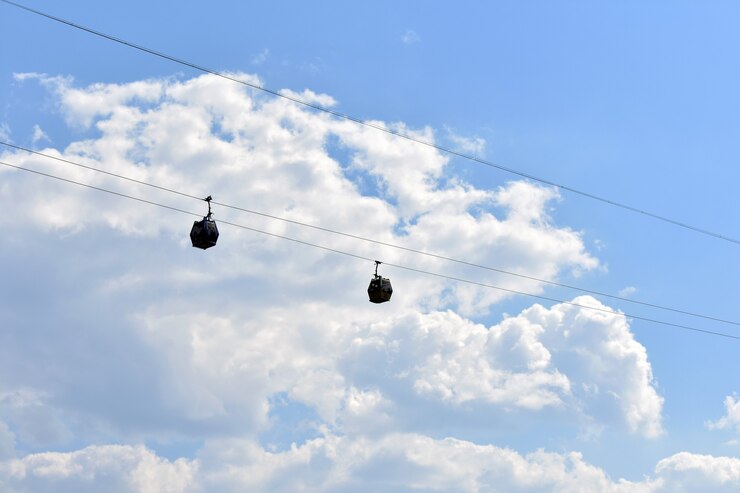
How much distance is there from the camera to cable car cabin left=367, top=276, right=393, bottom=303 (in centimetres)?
4916

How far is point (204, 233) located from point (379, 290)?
8.53 m

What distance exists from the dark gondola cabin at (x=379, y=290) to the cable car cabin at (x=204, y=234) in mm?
7745

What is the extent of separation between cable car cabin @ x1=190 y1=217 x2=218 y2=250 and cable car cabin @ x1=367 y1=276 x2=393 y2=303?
25.4ft

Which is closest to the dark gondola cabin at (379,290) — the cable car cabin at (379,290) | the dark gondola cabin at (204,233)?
the cable car cabin at (379,290)

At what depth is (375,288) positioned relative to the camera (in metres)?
49.2

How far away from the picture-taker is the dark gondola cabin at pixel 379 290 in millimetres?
49156

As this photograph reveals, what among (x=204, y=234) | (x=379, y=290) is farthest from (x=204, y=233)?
(x=379, y=290)

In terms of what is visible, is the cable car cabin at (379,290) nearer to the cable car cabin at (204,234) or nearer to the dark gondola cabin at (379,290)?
the dark gondola cabin at (379,290)

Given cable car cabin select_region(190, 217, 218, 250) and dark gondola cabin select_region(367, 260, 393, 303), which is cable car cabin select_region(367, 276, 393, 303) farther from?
cable car cabin select_region(190, 217, 218, 250)

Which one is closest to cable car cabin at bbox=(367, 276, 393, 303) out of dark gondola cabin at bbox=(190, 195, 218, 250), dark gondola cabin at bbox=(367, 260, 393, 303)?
dark gondola cabin at bbox=(367, 260, 393, 303)

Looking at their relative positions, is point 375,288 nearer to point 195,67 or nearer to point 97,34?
point 195,67

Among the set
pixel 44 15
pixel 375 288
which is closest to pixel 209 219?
pixel 375 288

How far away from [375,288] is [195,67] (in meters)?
15.0

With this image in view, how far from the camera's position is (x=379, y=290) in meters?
49.1
